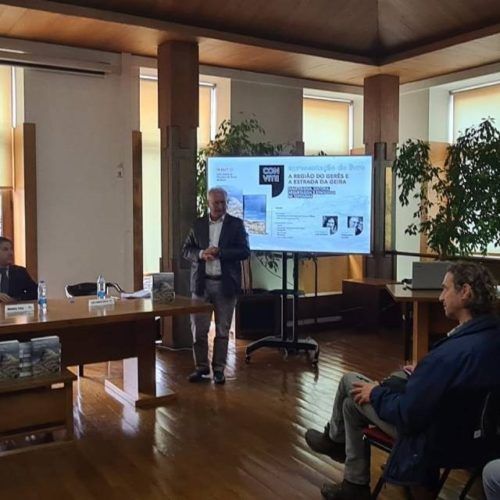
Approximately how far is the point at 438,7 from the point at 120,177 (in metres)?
3.27

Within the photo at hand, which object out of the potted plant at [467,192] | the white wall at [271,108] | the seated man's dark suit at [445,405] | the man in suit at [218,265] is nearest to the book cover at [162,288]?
the man in suit at [218,265]

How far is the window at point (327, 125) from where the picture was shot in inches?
323

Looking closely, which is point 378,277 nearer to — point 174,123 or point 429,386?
point 174,123

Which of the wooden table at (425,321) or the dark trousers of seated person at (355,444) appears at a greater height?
the wooden table at (425,321)

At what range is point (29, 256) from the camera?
584 cm

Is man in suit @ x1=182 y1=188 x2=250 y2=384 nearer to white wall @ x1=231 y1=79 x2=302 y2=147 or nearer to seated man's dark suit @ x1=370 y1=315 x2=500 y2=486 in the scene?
white wall @ x1=231 y1=79 x2=302 y2=147

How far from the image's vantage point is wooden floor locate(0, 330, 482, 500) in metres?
3.12

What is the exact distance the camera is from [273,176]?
583cm

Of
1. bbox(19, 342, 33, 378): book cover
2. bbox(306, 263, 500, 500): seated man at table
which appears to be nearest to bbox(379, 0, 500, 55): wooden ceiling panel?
bbox(306, 263, 500, 500): seated man at table

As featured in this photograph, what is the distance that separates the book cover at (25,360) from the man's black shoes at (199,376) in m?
1.58

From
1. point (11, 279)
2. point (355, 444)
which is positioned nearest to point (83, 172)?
point (11, 279)

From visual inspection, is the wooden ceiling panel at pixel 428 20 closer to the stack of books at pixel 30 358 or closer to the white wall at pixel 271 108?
the white wall at pixel 271 108

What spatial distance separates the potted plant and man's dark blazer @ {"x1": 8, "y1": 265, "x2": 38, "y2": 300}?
11.0 feet

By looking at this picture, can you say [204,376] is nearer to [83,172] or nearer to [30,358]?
[30,358]
